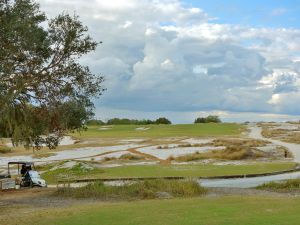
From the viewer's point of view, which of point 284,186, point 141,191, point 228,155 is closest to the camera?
point 141,191

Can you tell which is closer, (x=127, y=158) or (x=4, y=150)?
(x=127, y=158)

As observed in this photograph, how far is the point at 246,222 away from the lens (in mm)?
16297

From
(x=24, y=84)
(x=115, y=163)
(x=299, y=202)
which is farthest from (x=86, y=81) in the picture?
(x=115, y=163)

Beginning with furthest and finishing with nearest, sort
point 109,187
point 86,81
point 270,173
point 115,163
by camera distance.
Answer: point 115,163
point 270,173
point 109,187
point 86,81

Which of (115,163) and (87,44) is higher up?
(87,44)

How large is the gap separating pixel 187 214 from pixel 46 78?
10.2m

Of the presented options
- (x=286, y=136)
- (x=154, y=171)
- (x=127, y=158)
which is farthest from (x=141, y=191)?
(x=286, y=136)

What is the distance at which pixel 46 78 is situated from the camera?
2544 cm

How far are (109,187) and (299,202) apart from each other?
1165 centimetres

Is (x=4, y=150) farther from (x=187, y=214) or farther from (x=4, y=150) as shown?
(x=187, y=214)

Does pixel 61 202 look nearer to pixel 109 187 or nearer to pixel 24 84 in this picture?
pixel 109 187

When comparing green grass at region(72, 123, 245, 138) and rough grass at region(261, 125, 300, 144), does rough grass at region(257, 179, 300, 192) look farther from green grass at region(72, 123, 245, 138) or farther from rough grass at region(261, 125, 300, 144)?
green grass at region(72, 123, 245, 138)

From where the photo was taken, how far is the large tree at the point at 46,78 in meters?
23.0

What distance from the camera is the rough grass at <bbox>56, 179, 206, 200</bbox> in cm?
2845
